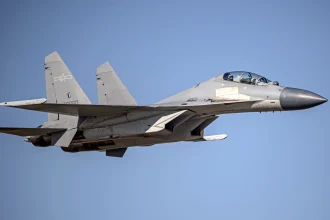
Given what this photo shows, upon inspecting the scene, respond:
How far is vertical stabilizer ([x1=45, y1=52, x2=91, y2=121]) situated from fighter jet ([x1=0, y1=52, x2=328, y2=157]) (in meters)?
0.89

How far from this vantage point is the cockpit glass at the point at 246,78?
877 inches

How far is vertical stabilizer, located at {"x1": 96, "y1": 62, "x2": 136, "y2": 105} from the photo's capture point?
24.9 metres

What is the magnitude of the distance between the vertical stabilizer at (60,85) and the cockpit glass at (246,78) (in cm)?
565

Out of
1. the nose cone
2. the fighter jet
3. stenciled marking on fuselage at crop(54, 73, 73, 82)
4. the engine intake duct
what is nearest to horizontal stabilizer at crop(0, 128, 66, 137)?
the fighter jet

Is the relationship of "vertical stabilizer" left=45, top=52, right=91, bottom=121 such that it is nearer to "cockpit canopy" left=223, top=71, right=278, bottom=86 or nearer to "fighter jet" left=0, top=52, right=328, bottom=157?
"fighter jet" left=0, top=52, right=328, bottom=157

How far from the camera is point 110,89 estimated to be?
82.9 ft

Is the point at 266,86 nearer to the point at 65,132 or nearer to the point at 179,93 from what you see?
the point at 179,93

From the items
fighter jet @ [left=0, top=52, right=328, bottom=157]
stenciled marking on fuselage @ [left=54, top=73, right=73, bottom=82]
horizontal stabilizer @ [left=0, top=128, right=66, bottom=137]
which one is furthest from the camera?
stenciled marking on fuselage @ [left=54, top=73, right=73, bottom=82]

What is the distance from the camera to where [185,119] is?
22859mm

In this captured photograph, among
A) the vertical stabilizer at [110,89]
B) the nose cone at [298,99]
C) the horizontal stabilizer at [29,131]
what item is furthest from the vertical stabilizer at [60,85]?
the nose cone at [298,99]

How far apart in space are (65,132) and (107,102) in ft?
7.15

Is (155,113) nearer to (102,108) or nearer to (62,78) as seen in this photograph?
(102,108)

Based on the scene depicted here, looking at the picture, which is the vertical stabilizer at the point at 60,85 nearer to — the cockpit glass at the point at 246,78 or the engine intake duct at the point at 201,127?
the engine intake duct at the point at 201,127

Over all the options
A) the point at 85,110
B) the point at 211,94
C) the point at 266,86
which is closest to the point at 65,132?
the point at 85,110
